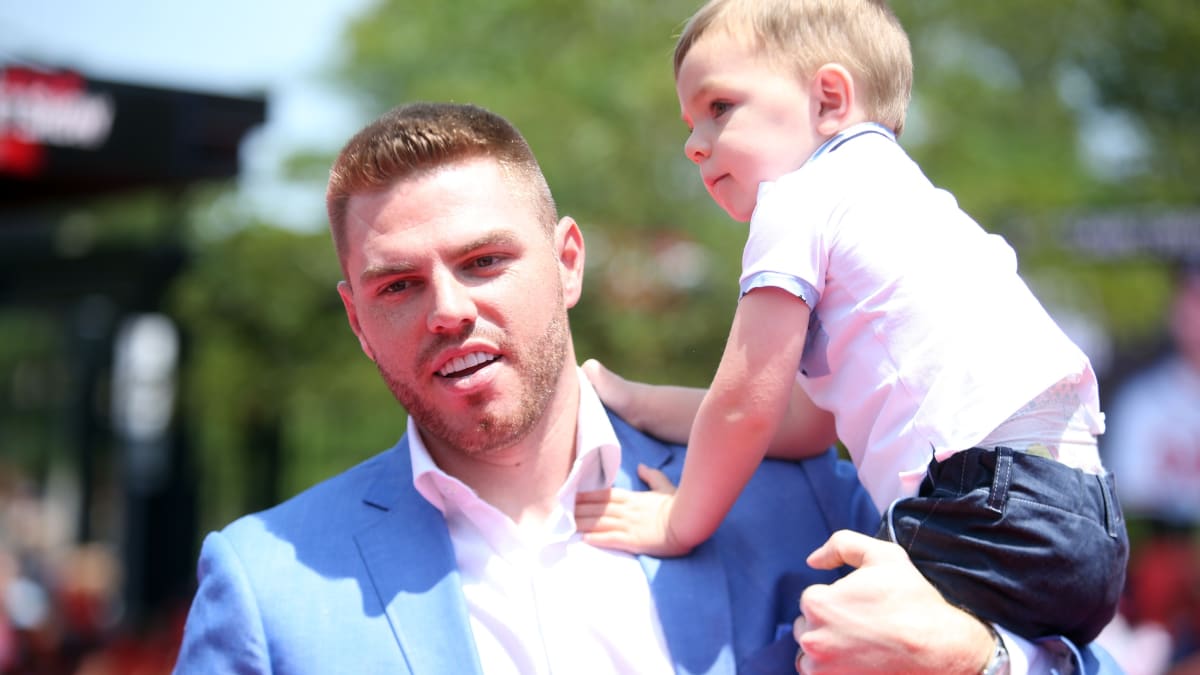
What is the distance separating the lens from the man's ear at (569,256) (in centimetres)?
269

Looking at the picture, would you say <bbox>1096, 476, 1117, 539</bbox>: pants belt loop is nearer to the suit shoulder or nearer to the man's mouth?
the man's mouth

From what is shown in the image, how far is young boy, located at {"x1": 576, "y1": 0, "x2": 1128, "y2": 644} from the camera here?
212 cm

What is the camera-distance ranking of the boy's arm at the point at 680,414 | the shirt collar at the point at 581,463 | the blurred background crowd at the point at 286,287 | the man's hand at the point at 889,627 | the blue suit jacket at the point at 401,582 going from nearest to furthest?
1. the man's hand at the point at 889,627
2. the blue suit jacket at the point at 401,582
3. the shirt collar at the point at 581,463
4. the boy's arm at the point at 680,414
5. the blurred background crowd at the point at 286,287

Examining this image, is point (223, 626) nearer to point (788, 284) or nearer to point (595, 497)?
point (595, 497)

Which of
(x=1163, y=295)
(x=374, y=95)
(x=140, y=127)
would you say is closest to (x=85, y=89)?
(x=140, y=127)

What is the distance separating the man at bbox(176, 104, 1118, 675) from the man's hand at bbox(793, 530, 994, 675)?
0.27 metres

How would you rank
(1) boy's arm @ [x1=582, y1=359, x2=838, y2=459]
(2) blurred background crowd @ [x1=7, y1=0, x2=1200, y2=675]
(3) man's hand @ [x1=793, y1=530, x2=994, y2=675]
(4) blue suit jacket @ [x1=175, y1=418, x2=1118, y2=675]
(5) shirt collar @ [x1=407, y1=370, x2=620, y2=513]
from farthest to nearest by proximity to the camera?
(2) blurred background crowd @ [x1=7, y1=0, x2=1200, y2=675] < (1) boy's arm @ [x1=582, y1=359, x2=838, y2=459] < (5) shirt collar @ [x1=407, y1=370, x2=620, y2=513] < (4) blue suit jacket @ [x1=175, y1=418, x2=1118, y2=675] < (3) man's hand @ [x1=793, y1=530, x2=994, y2=675]

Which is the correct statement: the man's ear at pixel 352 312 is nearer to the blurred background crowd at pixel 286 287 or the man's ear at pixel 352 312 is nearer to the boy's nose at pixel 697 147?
the boy's nose at pixel 697 147

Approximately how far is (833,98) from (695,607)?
40.0 inches

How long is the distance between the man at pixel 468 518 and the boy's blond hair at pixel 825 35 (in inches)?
22.3

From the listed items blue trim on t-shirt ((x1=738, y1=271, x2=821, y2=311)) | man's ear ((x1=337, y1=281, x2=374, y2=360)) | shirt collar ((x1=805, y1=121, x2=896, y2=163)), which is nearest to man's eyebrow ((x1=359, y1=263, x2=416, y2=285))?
man's ear ((x1=337, y1=281, x2=374, y2=360))

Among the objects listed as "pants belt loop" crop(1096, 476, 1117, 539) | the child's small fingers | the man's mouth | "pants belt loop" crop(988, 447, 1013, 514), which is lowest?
"pants belt loop" crop(1096, 476, 1117, 539)

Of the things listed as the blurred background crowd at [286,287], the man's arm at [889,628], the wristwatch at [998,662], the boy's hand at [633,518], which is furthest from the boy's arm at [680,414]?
the blurred background crowd at [286,287]

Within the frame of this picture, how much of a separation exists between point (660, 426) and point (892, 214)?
0.78 meters
